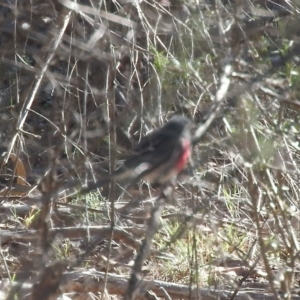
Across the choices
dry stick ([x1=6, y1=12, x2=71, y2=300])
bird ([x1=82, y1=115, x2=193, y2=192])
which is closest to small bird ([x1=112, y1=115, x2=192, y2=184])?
bird ([x1=82, y1=115, x2=193, y2=192])

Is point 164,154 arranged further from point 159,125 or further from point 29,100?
point 29,100

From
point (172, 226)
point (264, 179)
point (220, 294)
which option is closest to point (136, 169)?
point (264, 179)

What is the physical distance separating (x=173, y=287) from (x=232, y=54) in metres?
2.08

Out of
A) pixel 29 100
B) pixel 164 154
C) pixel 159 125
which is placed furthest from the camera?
pixel 159 125

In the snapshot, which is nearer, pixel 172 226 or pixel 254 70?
pixel 254 70

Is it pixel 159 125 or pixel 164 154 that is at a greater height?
pixel 164 154

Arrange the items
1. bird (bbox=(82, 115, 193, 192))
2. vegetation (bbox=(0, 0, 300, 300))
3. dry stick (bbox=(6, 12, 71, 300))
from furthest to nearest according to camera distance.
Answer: bird (bbox=(82, 115, 193, 192)) < vegetation (bbox=(0, 0, 300, 300)) < dry stick (bbox=(6, 12, 71, 300))

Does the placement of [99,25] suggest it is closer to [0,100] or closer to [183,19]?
[183,19]

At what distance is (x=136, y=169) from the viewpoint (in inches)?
137

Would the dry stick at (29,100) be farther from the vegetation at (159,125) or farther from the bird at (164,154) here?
the bird at (164,154)

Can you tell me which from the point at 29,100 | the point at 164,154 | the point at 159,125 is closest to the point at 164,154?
the point at 164,154

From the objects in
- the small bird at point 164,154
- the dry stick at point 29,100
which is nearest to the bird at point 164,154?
the small bird at point 164,154

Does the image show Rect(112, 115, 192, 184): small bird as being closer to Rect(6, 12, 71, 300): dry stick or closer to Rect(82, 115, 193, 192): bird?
Rect(82, 115, 193, 192): bird

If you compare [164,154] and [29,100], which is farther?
[29,100]
